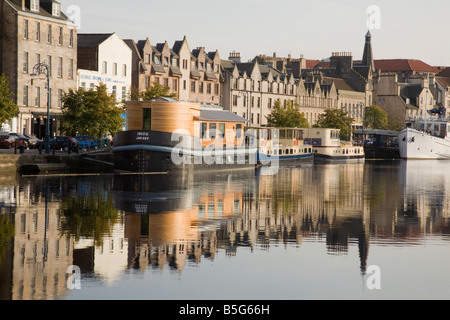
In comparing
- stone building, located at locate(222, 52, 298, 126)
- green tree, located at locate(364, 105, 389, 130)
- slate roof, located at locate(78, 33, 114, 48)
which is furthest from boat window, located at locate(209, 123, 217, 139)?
green tree, located at locate(364, 105, 389, 130)

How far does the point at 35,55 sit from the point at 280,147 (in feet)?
82.7

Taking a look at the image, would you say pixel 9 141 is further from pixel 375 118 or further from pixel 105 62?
pixel 375 118

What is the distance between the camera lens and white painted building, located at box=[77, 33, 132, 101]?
273 feet

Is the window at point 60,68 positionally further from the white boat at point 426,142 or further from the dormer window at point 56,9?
the white boat at point 426,142

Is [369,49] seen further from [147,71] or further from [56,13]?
[56,13]

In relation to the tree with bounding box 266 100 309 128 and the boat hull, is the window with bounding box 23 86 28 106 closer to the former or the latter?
the tree with bounding box 266 100 309 128

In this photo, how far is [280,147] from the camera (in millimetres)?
77875

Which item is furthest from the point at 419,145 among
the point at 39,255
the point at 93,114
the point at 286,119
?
the point at 39,255

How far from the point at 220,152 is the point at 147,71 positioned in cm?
3639

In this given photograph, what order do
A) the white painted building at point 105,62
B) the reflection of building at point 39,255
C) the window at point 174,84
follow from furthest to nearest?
the window at point 174,84 < the white painted building at point 105,62 < the reflection of building at point 39,255

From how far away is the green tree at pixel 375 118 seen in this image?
144625 millimetres

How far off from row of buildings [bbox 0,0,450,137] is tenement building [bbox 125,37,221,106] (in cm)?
11

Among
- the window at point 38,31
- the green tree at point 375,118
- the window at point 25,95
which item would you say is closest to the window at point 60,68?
the window at point 38,31

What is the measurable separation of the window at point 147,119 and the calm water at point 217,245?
11.5m
